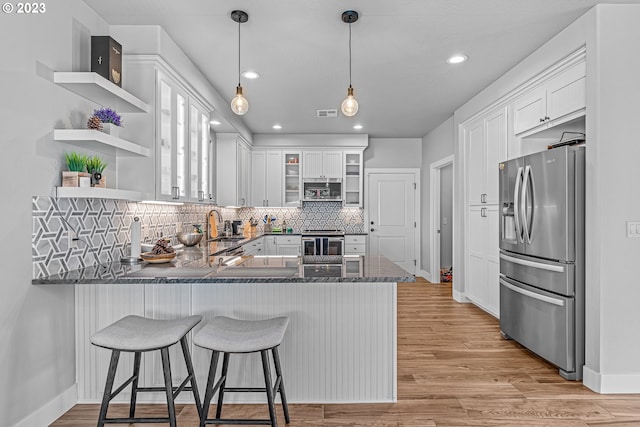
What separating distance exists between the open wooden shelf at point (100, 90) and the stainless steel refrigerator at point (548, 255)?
3001mm

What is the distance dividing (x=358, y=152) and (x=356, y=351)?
15.5ft

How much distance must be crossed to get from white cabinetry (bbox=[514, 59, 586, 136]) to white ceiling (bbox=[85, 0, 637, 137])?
341 mm

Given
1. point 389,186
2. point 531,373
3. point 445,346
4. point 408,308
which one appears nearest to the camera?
point 531,373

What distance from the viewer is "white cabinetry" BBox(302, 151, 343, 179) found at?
666 centimetres

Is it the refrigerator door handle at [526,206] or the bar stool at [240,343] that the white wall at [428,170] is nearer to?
the refrigerator door handle at [526,206]

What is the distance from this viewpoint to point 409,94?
14.6 feet

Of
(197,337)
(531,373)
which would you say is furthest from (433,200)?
(197,337)

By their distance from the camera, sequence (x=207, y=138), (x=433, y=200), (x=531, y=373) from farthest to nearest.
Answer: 1. (x=433, y=200)
2. (x=207, y=138)
3. (x=531, y=373)

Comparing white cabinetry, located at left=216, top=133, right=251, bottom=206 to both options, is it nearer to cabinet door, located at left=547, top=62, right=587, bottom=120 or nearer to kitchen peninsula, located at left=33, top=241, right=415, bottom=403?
kitchen peninsula, located at left=33, top=241, right=415, bottom=403

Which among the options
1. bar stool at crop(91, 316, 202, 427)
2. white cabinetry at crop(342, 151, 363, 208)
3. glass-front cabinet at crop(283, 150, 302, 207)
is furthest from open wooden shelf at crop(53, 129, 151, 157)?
white cabinetry at crop(342, 151, 363, 208)

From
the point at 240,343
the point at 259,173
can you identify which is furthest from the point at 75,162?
the point at 259,173

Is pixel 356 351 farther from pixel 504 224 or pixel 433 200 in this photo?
pixel 433 200

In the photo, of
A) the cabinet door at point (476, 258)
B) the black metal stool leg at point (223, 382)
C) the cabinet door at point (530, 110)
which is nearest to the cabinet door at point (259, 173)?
the cabinet door at point (476, 258)

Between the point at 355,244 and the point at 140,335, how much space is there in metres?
4.77
